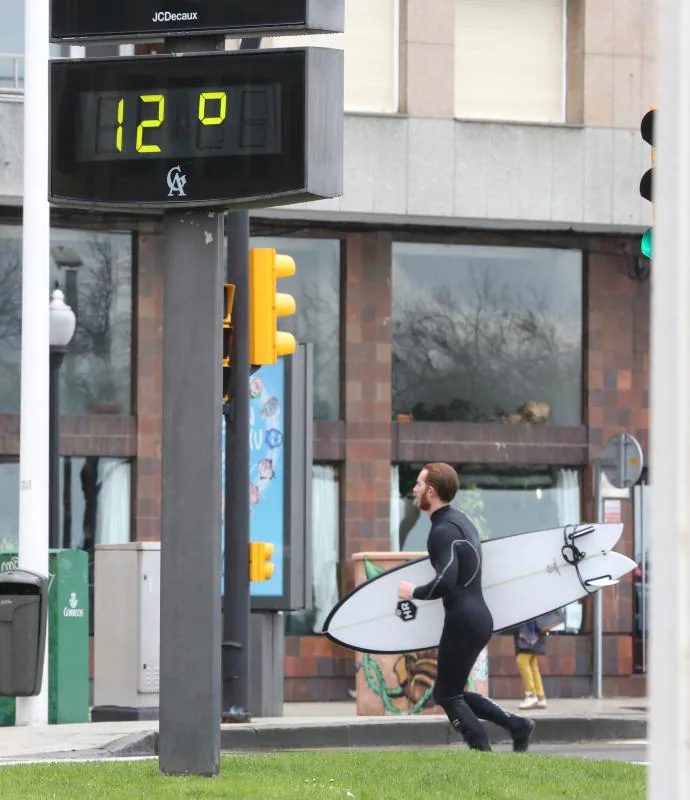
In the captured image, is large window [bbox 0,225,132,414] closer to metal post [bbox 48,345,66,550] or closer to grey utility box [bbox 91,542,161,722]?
metal post [bbox 48,345,66,550]

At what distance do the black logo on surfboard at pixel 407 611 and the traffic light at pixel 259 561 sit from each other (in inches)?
91.3

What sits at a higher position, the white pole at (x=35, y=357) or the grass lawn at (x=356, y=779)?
the white pole at (x=35, y=357)

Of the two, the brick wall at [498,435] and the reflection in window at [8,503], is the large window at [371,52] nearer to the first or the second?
the brick wall at [498,435]

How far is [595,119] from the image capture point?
2280 centimetres

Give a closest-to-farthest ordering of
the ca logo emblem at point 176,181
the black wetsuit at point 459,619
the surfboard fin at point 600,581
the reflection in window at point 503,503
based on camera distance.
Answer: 1. the ca logo emblem at point 176,181
2. the black wetsuit at point 459,619
3. the surfboard fin at point 600,581
4. the reflection in window at point 503,503

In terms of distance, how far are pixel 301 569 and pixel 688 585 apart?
14.7 meters

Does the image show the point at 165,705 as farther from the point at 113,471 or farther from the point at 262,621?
the point at 113,471

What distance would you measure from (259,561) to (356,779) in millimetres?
6320

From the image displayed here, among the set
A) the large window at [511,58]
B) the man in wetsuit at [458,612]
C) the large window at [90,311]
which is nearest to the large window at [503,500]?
the large window at [90,311]

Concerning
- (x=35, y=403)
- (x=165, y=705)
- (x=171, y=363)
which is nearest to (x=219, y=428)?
(x=171, y=363)

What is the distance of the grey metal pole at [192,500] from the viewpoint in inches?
338

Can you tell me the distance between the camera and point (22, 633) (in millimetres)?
12555

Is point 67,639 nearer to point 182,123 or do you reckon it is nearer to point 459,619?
point 459,619

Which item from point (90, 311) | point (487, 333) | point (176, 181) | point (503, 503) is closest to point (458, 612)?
point (176, 181)
